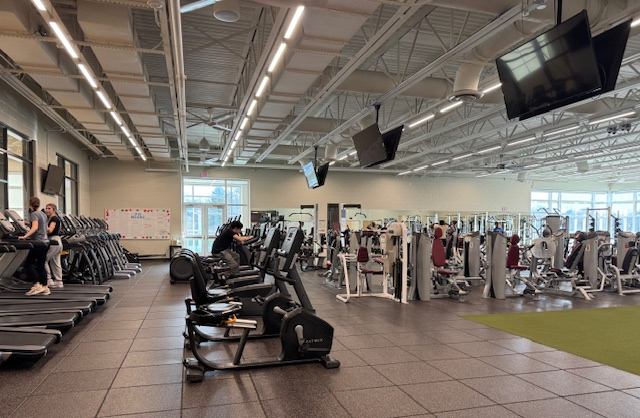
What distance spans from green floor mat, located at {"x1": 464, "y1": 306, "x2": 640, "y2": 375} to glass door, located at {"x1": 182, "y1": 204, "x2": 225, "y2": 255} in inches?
458

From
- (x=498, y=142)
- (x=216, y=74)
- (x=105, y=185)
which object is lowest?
(x=105, y=185)

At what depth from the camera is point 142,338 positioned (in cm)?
471

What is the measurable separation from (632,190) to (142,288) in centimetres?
2404

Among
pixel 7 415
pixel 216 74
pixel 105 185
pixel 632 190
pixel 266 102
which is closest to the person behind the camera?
pixel 7 415

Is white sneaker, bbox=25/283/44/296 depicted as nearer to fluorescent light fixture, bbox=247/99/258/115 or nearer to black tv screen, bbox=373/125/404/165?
fluorescent light fixture, bbox=247/99/258/115

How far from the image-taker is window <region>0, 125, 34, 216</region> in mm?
7793

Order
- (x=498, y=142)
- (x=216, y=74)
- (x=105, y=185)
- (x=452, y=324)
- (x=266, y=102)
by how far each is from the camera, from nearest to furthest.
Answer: (x=452, y=324)
(x=266, y=102)
(x=216, y=74)
(x=498, y=142)
(x=105, y=185)

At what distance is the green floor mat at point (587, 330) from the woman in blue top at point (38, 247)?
253 inches

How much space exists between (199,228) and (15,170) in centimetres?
759

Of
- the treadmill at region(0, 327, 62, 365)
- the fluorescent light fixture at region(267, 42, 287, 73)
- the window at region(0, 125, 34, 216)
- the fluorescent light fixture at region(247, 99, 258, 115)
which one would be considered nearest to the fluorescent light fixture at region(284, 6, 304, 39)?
the fluorescent light fixture at region(267, 42, 287, 73)

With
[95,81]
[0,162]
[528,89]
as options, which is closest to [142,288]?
[0,162]

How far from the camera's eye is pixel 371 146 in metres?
7.80

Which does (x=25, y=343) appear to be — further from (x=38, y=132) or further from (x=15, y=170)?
(x=38, y=132)

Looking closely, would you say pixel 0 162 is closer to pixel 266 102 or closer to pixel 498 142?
pixel 266 102
